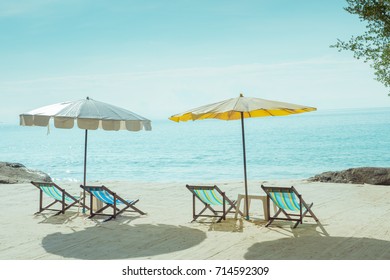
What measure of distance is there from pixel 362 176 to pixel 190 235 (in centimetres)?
772

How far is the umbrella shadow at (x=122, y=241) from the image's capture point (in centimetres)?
566

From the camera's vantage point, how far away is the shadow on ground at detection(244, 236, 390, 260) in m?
5.28

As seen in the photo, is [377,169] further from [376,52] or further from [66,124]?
[66,124]

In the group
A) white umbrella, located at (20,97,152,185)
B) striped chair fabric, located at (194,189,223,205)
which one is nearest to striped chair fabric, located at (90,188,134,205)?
white umbrella, located at (20,97,152,185)

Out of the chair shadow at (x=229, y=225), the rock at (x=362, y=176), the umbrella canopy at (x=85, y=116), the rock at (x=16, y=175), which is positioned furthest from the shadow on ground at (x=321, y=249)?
the rock at (x=16, y=175)

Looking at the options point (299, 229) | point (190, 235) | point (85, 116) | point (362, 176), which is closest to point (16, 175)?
point (85, 116)

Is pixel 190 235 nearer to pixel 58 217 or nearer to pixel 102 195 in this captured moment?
pixel 102 195

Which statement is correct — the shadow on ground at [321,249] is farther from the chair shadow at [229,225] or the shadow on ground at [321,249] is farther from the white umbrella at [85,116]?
the white umbrella at [85,116]

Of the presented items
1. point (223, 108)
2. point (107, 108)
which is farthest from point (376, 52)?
point (107, 108)

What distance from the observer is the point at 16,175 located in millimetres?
15320

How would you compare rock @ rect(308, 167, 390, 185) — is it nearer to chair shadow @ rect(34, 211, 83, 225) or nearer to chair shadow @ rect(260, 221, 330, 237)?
chair shadow @ rect(260, 221, 330, 237)

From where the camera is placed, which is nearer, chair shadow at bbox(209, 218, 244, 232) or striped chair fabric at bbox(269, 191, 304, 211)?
striped chair fabric at bbox(269, 191, 304, 211)

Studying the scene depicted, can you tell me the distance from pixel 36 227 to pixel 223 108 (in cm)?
359

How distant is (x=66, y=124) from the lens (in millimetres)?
7160
